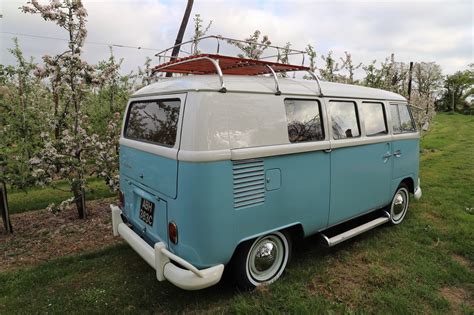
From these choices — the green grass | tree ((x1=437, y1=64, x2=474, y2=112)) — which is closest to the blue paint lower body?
the green grass

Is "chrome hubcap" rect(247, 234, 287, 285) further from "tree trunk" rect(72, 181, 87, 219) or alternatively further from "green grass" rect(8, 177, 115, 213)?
"green grass" rect(8, 177, 115, 213)

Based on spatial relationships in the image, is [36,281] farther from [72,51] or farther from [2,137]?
[72,51]

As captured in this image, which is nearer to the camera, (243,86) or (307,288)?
(243,86)

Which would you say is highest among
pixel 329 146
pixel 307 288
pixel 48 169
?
pixel 329 146

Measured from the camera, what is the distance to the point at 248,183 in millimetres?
2918

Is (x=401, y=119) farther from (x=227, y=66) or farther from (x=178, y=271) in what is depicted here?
(x=178, y=271)

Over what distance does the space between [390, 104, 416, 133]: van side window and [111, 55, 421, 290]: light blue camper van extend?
0.73 m

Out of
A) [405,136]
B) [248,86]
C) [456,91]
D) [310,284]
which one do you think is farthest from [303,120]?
[456,91]

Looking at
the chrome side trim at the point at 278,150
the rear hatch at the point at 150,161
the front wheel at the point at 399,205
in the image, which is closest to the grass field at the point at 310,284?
the front wheel at the point at 399,205

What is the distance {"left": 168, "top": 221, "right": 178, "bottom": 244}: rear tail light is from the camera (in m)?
2.81

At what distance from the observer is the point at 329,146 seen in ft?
11.9

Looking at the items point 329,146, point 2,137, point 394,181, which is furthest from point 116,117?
point 394,181

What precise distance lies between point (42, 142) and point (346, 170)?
17.3 ft

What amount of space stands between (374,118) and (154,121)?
3225mm
